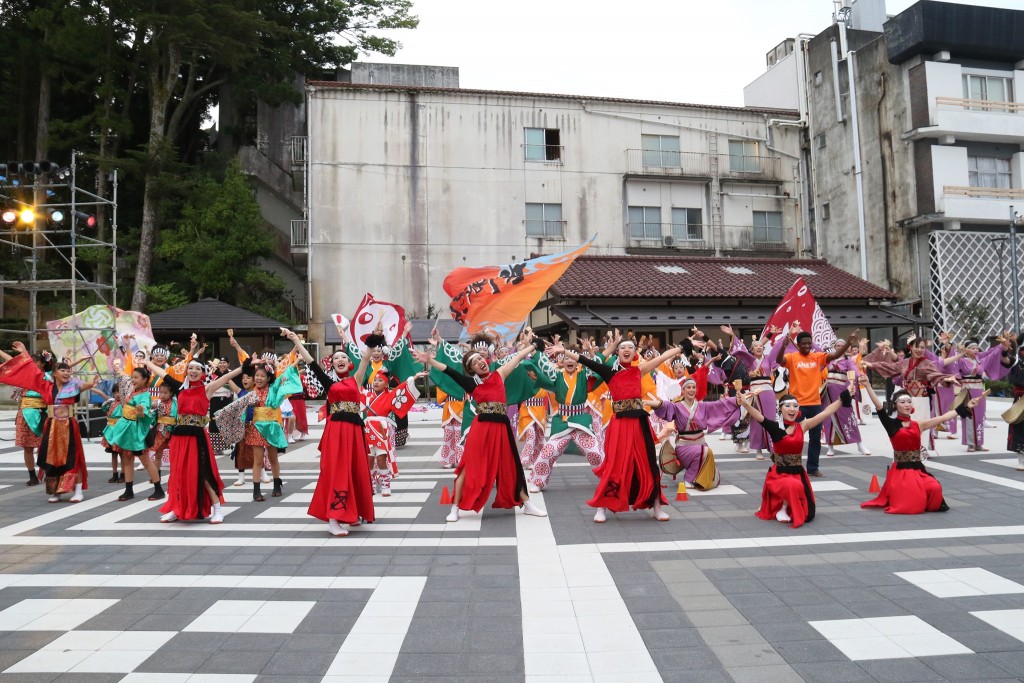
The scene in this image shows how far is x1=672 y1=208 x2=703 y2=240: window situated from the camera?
31.8 meters

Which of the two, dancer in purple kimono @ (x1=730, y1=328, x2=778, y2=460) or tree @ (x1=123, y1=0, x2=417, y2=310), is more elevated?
tree @ (x1=123, y1=0, x2=417, y2=310)

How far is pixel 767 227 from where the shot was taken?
32.9 meters

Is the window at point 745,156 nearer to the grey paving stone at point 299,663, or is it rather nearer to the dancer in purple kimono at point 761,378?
the dancer in purple kimono at point 761,378

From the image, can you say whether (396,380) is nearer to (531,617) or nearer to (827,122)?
(531,617)

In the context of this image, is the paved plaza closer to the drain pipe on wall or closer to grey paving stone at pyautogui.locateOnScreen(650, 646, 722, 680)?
grey paving stone at pyautogui.locateOnScreen(650, 646, 722, 680)

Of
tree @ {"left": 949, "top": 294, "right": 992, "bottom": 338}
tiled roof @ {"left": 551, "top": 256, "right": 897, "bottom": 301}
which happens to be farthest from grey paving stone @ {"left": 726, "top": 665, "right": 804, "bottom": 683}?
tree @ {"left": 949, "top": 294, "right": 992, "bottom": 338}

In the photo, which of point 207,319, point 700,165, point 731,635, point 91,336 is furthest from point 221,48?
point 731,635

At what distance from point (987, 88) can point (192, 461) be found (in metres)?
30.4

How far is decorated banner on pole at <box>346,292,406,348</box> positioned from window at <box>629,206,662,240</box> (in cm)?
2308

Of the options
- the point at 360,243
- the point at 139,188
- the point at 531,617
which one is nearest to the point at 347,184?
the point at 360,243

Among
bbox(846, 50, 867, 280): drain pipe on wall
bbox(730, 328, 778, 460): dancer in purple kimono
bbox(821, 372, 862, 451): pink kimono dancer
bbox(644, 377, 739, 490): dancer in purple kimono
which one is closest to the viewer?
bbox(644, 377, 739, 490): dancer in purple kimono

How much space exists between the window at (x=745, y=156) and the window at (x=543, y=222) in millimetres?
8577

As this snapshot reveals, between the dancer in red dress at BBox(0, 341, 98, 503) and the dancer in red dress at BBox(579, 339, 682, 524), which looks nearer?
the dancer in red dress at BBox(579, 339, 682, 524)

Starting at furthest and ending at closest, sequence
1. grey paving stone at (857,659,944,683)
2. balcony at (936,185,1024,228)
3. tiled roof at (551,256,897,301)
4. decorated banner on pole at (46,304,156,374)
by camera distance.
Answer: balcony at (936,185,1024,228), tiled roof at (551,256,897,301), decorated banner on pole at (46,304,156,374), grey paving stone at (857,659,944,683)
